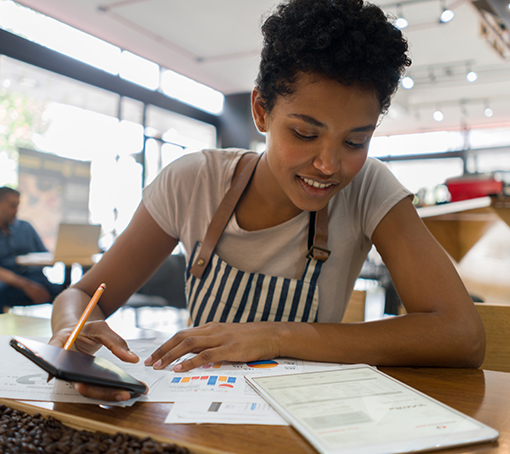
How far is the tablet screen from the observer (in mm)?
452

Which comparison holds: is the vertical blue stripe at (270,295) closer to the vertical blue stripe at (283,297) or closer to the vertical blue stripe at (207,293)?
the vertical blue stripe at (283,297)

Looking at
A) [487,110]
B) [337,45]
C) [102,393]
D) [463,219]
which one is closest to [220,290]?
[102,393]

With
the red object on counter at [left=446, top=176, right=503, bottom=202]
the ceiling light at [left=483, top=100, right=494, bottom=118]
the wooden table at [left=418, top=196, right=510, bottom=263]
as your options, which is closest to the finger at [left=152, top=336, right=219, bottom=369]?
the wooden table at [left=418, top=196, right=510, bottom=263]

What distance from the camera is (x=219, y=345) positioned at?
2.46 feet

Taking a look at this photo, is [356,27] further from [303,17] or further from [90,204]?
[90,204]

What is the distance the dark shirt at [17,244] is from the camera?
3.52 meters

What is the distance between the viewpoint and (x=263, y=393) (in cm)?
59

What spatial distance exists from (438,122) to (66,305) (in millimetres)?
9390

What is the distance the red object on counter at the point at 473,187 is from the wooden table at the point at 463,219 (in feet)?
2.96

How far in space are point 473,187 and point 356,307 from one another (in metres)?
2.75

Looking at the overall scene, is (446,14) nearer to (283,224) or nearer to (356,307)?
(356,307)

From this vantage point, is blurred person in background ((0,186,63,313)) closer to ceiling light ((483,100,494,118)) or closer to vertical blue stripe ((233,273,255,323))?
vertical blue stripe ((233,273,255,323))

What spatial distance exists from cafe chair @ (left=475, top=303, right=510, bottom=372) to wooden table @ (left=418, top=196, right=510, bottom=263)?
3.53 feet

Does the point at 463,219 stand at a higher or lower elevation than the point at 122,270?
higher
